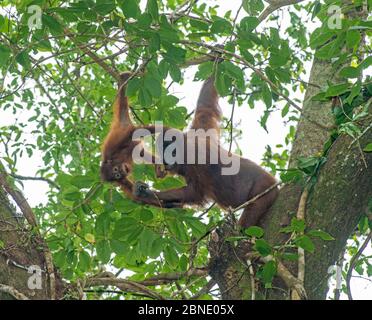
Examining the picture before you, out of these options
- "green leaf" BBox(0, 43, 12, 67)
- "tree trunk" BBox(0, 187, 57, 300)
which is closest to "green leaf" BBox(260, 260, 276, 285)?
"tree trunk" BBox(0, 187, 57, 300)

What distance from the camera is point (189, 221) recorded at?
381cm

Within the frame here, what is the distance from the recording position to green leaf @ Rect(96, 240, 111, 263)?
3.82 m

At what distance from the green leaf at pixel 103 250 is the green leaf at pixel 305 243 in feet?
4.01

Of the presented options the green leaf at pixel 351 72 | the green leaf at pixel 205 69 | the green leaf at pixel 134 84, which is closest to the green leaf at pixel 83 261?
the green leaf at pixel 134 84

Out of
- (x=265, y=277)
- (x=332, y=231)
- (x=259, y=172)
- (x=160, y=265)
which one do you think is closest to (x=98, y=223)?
(x=160, y=265)

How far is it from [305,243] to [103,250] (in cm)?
129

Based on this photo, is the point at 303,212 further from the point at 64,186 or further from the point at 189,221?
the point at 64,186

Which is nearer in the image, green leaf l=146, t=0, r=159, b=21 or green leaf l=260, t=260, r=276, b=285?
green leaf l=260, t=260, r=276, b=285

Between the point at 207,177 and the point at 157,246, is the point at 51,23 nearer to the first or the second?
the point at 157,246

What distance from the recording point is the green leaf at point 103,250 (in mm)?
3818

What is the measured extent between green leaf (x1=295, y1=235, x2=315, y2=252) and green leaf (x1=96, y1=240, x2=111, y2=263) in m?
1.22

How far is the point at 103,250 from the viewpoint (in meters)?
3.82

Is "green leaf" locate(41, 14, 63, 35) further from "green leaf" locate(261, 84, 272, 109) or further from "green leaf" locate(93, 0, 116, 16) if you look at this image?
"green leaf" locate(261, 84, 272, 109)

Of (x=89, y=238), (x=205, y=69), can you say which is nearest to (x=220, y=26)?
(x=205, y=69)
